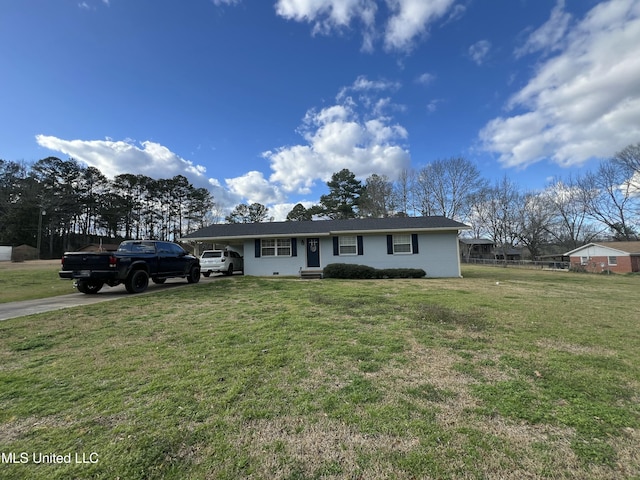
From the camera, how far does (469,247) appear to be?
5172 cm

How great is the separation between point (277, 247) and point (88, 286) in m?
8.59

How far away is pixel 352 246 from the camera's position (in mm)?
16062

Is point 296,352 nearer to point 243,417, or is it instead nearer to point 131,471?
point 243,417

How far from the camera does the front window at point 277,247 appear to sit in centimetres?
1625

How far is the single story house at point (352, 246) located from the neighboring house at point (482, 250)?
126 feet

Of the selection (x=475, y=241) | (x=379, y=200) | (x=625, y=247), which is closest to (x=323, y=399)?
(x=379, y=200)

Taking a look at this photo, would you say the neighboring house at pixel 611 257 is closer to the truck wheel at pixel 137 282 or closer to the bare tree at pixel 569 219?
the bare tree at pixel 569 219

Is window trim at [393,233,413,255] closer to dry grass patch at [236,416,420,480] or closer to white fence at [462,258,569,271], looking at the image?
dry grass patch at [236,416,420,480]

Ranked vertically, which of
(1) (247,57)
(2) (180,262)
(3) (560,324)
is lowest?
(3) (560,324)

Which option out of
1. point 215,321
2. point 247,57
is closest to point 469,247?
point 247,57

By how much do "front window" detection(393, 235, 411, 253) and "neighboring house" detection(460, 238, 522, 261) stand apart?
39168 millimetres

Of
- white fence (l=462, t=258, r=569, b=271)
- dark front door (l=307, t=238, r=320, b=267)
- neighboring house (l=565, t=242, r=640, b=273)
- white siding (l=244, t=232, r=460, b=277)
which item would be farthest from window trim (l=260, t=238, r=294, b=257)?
neighboring house (l=565, t=242, r=640, b=273)

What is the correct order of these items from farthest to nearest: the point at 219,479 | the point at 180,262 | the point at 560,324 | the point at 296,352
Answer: the point at 180,262 → the point at 560,324 → the point at 296,352 → the point at 219,479

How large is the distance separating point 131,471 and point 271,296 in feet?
22.5
